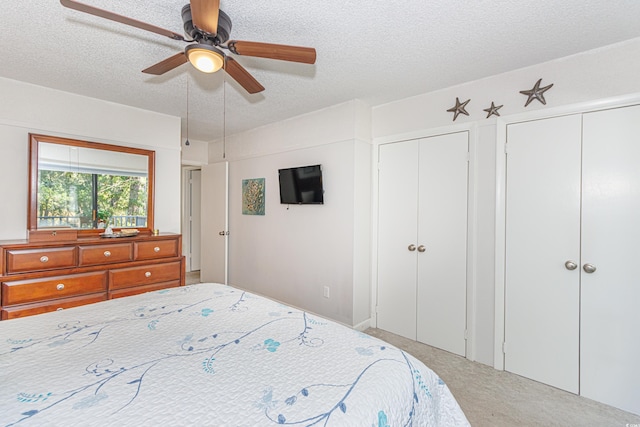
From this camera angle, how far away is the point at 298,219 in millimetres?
3568

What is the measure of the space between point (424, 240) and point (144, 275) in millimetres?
2765

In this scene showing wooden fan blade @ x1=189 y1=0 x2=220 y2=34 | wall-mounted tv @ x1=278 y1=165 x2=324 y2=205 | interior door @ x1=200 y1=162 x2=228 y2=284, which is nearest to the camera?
wooden fan blade @ x1=189 y1=0 x2=220 y2=34

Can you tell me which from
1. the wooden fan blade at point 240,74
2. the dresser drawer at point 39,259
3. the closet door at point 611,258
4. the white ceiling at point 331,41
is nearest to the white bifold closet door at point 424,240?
the white ceiling at point 331,41

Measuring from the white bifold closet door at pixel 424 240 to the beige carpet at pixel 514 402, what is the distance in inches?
12.5

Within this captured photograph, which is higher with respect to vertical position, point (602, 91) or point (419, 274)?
point (602, 91)

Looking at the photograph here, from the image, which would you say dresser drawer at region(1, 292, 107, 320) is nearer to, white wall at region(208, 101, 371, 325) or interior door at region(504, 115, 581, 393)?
white wall at region(208, 101, 371, 325)

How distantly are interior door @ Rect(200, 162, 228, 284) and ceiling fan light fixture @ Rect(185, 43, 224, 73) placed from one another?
2.94 meters

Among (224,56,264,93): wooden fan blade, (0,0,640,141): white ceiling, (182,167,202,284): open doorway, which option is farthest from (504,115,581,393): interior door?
(182,167,202,284): open doorway

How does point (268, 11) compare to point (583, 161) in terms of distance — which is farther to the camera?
point (583, 161)

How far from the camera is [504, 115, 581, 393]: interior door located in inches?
84.0

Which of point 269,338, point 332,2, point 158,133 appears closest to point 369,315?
point 269,338

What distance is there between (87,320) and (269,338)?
0.92 meters

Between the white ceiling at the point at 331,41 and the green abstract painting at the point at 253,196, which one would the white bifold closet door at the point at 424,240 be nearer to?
the white ceiling at the point at 331,41

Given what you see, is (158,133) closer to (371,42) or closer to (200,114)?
(200,114)
